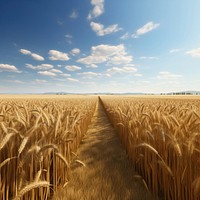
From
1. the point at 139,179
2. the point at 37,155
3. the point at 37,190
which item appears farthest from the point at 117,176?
the point at 37,155

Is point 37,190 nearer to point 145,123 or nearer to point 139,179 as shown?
point 139,179

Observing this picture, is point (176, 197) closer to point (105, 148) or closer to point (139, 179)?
point (139, 179)

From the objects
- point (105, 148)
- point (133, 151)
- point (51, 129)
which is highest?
point (51, 129)

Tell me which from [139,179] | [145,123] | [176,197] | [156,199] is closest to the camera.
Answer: [176,197]

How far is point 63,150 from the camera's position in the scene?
2895 mm

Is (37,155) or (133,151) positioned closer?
(37,155)

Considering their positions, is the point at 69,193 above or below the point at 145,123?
below

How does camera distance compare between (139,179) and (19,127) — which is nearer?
(19,127)

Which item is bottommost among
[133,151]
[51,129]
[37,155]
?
[133,151]

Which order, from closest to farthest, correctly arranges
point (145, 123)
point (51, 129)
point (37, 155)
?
1. point (37, 155)
2. point (51, 129)
3. point (145, 123)

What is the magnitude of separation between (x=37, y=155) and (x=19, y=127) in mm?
789

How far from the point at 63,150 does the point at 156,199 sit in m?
1.52

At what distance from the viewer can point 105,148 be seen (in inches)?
184

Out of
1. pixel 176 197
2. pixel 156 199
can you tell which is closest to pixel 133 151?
pixel 156 199
